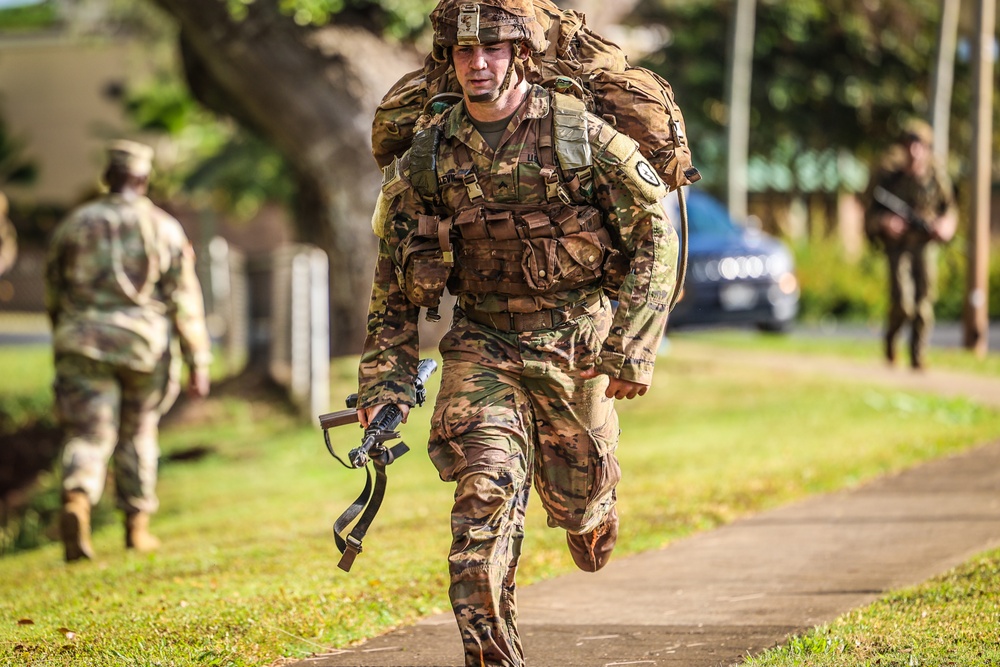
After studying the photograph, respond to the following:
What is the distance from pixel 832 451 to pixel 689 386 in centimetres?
345

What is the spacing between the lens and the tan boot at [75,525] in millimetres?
7688

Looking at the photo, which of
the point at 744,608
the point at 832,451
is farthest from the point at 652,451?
the point at 744,608

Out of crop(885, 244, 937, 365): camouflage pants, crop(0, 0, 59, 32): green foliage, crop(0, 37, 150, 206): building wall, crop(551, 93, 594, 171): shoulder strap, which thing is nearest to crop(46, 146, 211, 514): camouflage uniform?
crop(551, 93, 594, 171): shoulder strap

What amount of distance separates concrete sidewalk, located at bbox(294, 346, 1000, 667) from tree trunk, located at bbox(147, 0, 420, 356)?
680 cm

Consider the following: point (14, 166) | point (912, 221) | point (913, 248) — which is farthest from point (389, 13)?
point (14, 166)

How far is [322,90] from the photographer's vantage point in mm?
13367

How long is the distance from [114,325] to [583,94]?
12.9ft

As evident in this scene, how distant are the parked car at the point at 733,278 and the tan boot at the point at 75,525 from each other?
9.81 metres

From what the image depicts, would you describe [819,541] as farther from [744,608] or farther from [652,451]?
[652,451]

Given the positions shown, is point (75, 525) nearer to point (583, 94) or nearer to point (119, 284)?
point (119, 284)

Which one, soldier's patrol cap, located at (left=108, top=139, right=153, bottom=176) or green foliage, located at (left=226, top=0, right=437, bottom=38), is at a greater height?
green foliage, located at (left=226, top=0, right=437, bottom=38)

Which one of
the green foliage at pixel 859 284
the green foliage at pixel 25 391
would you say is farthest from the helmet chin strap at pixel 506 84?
the green foliage at pixel 859 284

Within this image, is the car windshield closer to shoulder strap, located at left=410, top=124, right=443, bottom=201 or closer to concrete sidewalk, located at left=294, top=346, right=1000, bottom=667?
concrete sidewalk, located at left=294, top=346, right=1000, bottom=667

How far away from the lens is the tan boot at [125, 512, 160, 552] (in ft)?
26.7
